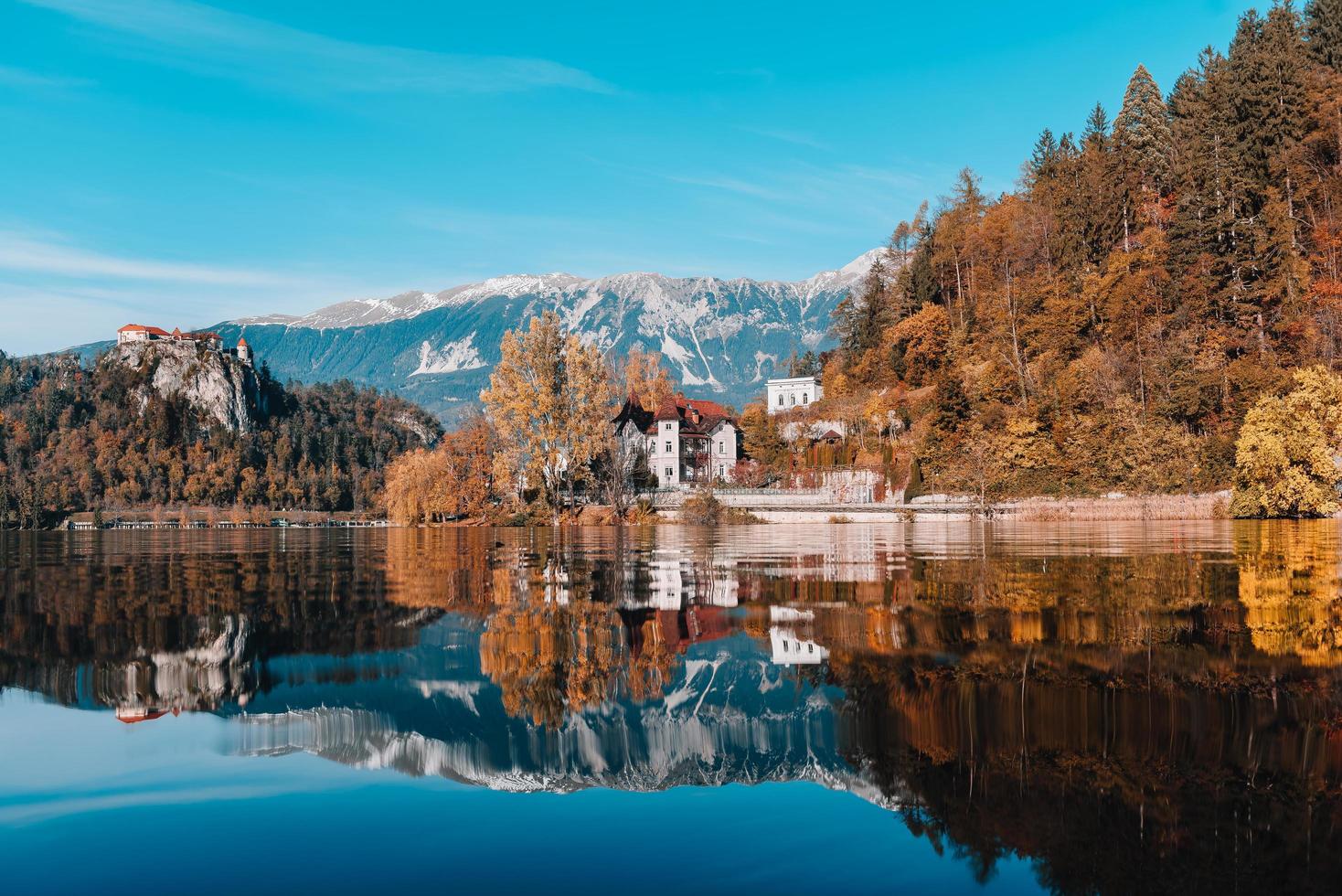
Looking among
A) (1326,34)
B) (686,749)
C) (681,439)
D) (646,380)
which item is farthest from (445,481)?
(1326,34)

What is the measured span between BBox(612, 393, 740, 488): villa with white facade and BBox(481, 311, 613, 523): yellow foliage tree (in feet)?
88.6

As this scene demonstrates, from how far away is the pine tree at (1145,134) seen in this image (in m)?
79.6

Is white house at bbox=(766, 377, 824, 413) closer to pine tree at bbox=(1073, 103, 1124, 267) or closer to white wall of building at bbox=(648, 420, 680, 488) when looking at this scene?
white wall of building at bbox=(648, 420, 680, 488)

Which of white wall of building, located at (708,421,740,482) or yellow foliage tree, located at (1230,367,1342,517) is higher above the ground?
white wall of building, located at (708,421,740,482)

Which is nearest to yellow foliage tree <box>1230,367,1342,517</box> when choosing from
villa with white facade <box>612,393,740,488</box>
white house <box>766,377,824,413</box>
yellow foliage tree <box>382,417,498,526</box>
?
villa with white facade <box>612,393,740,488</box>

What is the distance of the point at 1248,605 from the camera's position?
13094 mm

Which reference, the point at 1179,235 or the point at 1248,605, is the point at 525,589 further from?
the point at 1179,235

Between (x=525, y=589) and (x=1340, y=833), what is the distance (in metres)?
13.9

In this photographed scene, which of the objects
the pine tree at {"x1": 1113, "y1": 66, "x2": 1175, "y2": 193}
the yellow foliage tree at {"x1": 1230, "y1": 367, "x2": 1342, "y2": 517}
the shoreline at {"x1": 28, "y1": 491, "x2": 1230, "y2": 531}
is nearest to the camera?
the yellow foliage tree at {"x1": 1230, "y1": 367, "x2": 1342, "y2": 517}

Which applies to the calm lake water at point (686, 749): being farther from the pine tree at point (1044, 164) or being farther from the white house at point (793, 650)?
the pine tree at point (1044, 164)

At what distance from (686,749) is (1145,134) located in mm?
96670

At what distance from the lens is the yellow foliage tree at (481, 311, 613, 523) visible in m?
66.6

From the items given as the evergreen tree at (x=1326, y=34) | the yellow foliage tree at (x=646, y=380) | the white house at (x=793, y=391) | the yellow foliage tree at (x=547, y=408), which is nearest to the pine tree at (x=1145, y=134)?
the evergreen tree at (x=1326, y=34)

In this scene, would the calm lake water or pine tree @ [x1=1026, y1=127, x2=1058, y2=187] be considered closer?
the calm lake water
